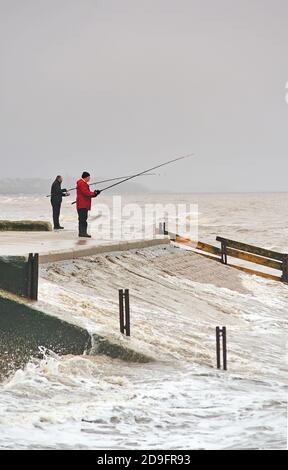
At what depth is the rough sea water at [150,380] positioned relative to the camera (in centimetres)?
805

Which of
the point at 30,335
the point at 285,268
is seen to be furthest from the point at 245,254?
the point at 30,335

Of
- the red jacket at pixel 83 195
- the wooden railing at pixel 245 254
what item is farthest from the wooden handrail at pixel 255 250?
the red jacket at pixel 83 195

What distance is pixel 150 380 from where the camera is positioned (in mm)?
9570

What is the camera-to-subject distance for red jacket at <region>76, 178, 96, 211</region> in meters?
17.0

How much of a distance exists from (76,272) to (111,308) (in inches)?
79.4

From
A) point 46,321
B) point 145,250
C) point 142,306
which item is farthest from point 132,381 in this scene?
point 145,250

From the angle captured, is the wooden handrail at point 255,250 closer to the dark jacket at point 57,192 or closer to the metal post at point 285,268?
the metal post at point 285,268

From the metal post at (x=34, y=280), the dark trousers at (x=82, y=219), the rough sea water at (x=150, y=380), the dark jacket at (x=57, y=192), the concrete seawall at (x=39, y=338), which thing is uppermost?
the dark jacket at (x=57, y=192)

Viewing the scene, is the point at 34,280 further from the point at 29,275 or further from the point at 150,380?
the point at 150,380

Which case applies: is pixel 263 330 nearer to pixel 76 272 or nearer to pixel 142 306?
pixel 142 306

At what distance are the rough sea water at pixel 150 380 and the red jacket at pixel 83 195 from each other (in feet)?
8.68

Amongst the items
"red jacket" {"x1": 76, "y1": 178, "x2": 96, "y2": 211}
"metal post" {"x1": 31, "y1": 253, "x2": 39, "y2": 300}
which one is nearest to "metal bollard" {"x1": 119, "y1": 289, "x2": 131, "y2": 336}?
"metal post" {"x1": 31, "y1": 253, "x2": 39, "y2": 300}

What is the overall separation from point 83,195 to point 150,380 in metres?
8.04
